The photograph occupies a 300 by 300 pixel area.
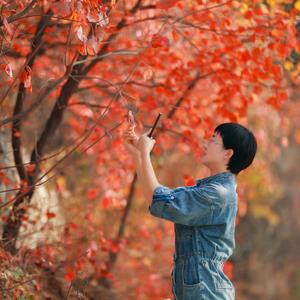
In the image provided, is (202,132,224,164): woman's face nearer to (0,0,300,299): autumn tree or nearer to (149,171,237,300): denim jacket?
(149,171,237,300): denim jacket

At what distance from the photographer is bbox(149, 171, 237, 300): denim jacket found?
369cm

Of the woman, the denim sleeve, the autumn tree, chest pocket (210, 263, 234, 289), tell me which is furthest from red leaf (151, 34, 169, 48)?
chest pocket (210, 263, 234, 289)

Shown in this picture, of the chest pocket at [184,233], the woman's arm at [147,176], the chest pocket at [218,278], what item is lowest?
the chest pocket at [218,278]

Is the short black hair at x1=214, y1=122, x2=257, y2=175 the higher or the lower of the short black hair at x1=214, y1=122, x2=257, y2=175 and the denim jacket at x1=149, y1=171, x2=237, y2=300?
the higher

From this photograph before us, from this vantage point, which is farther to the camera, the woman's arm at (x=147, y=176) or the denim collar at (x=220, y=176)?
the denim collar at (x=220, y=176)

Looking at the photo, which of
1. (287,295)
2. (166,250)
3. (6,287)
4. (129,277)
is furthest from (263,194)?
(6,287)

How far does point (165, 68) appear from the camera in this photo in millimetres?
6348

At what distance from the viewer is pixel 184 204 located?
3.68 metres

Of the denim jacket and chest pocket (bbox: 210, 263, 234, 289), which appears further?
chest pocket (bbox: 210, 263, 234, 289)

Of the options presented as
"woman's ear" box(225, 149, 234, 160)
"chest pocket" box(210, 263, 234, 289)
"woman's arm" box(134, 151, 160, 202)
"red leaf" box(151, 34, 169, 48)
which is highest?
"red leaf" box(151, 34, 169, 48)

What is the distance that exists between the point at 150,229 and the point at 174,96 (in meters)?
4.93

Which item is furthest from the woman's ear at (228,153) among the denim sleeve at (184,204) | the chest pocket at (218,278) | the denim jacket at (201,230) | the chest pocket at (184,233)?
the chest pocket at (218,278)

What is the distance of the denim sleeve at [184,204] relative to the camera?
3.66m

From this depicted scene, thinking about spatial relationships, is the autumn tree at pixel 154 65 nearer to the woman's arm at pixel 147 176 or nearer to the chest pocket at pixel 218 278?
the woman's arm at pixel 147 176
